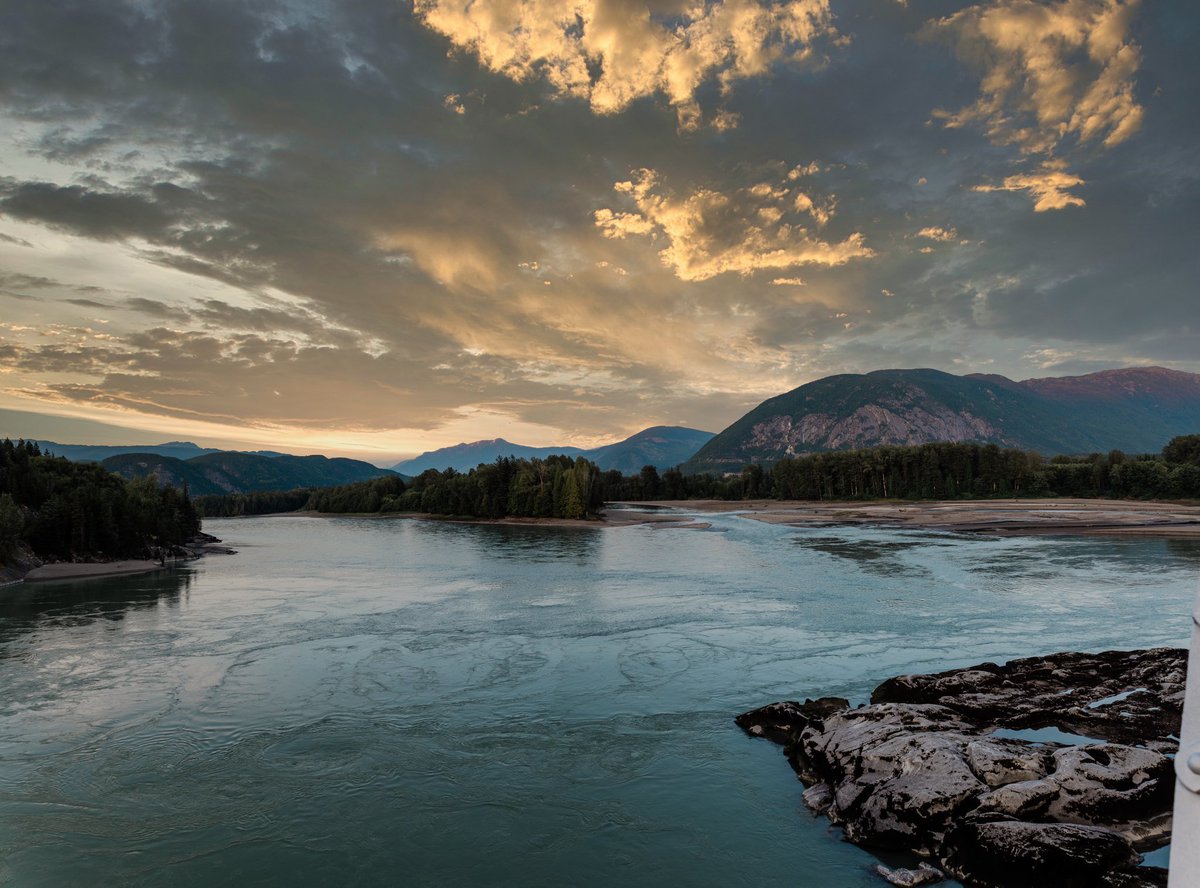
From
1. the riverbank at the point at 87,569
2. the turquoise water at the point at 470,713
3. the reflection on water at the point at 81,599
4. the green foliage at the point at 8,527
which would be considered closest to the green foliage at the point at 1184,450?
the turquoise water at the point at 470,713

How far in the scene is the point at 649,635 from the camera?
3209cm

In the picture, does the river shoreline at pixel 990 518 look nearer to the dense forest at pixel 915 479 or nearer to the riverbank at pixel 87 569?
the dense forest at pixel 915 479

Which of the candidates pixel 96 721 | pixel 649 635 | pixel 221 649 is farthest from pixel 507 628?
pixel 96 721

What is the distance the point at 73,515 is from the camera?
235 feet

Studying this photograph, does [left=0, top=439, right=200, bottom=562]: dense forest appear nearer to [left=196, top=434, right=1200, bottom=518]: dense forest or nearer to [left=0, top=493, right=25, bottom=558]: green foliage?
[left=0, top=493, right=25, bottom=558]: green foliage

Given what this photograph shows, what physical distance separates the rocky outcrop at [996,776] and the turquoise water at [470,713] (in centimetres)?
116

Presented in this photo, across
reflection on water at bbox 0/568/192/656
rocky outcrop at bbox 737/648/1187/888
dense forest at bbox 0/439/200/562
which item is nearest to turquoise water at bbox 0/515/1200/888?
reflection on water at bbox 0/568/192/656

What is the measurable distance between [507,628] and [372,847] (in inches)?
831

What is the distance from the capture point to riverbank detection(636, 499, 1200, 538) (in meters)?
85.4

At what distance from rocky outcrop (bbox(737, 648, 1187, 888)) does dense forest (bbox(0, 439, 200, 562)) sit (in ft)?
253

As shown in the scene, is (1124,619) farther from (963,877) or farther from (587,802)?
(587,802)

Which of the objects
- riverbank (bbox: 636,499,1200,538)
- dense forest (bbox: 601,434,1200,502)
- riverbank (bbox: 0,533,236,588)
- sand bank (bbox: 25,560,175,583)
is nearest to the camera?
riverbank (bbox: 0,533,236,588)

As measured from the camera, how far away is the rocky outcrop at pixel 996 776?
11.6 metres

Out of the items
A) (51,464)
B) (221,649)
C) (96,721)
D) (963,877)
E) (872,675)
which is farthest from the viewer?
(51,464)
